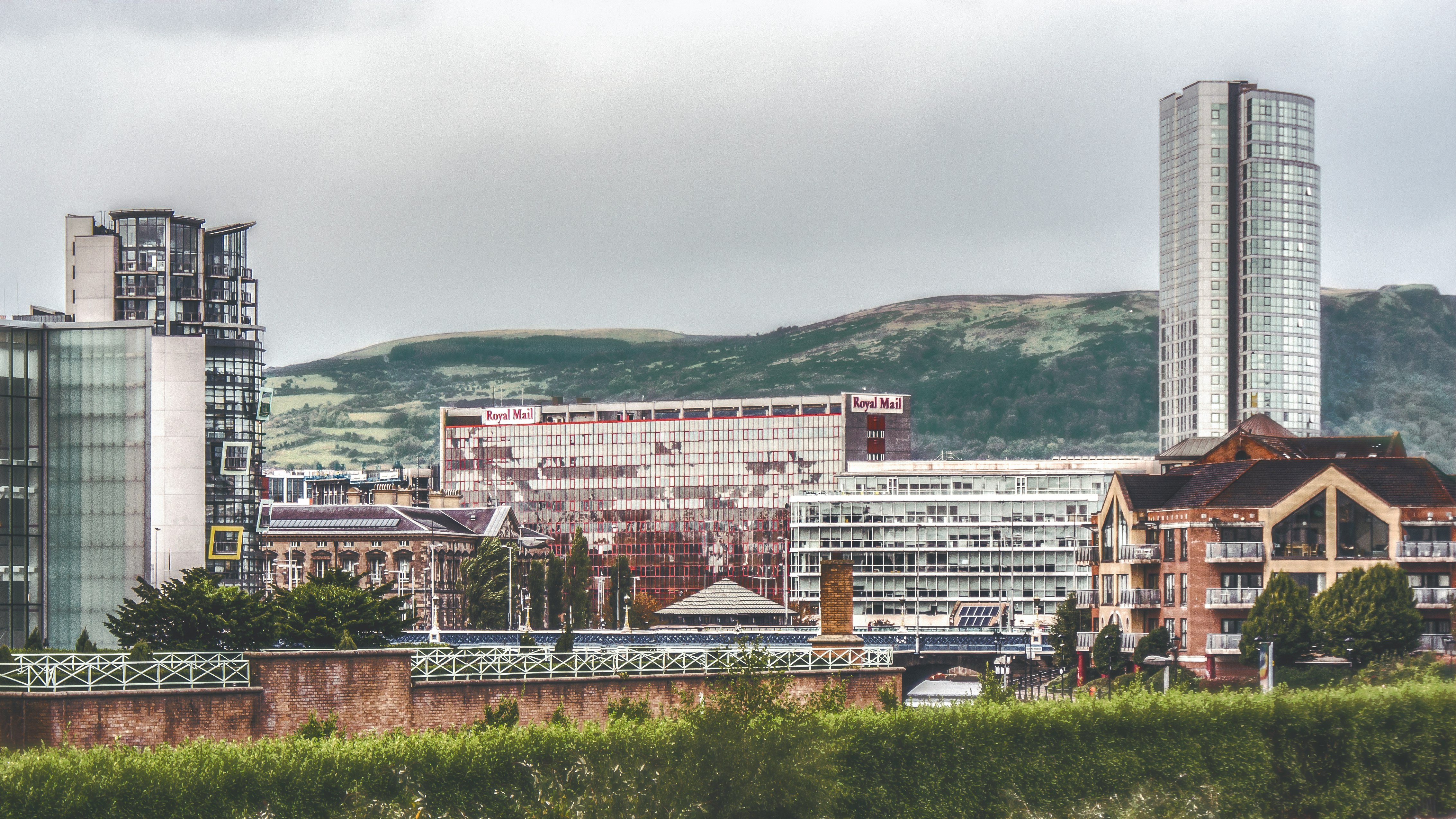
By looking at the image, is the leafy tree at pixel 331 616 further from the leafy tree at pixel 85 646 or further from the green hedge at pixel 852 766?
the green hedge at pixel 852 766

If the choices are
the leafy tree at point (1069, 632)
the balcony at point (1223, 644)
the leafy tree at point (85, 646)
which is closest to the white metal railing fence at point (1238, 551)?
the balcony at point (1223, 644)

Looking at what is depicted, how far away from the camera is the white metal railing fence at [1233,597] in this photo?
127 meters

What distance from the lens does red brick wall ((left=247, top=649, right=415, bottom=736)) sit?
65.6 m

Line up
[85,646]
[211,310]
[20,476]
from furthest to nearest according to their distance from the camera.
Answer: [211,310], [20,476], [85,646]

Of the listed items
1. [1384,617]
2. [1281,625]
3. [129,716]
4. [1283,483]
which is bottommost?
[1281,625]

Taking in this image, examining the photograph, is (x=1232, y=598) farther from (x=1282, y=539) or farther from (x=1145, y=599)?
(x=1145, y=599)

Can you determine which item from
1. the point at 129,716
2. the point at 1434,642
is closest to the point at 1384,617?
the point at 1434,642

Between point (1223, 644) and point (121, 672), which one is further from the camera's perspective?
point (1223, 644)

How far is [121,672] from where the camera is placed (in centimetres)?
6494

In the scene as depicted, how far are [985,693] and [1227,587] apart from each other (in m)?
54.9

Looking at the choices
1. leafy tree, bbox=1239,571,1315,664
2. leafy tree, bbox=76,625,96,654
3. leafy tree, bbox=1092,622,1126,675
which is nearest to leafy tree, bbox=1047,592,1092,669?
leafy tree, bbox=1092,622,1126,675

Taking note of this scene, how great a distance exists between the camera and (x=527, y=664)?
7675cm

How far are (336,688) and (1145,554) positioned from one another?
79.8 metres

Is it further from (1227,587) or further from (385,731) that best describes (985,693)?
(1227,587)
